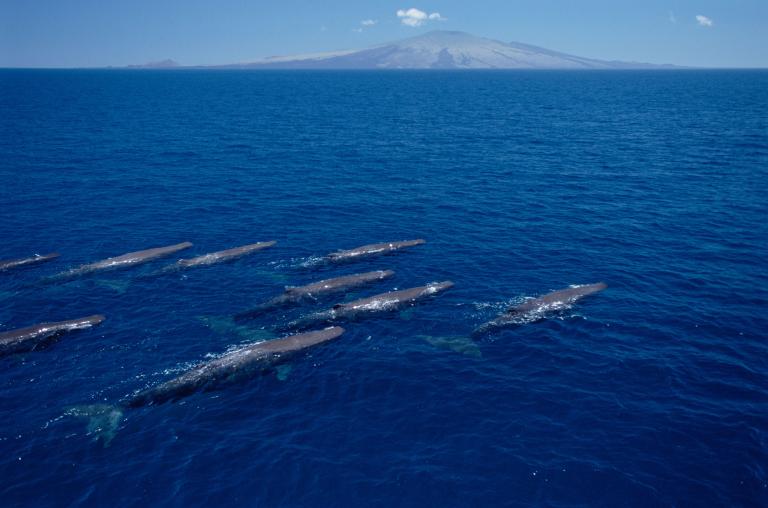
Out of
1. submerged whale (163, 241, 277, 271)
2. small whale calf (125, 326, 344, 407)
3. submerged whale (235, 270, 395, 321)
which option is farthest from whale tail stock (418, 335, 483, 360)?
submerged whale (163, 241, 277, 271)

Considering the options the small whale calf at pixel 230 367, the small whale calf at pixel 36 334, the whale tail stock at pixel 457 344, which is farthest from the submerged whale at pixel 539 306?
the small whale calf at pixel 36 334

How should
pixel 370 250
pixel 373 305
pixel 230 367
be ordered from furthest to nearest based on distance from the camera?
pixel 370 250 < pixel 373 305 < pixel 230 367

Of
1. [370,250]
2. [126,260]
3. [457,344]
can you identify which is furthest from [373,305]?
[126,260]

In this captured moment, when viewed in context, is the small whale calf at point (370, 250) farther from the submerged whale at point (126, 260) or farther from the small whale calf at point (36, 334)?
the small whale calf at point (36, 334)

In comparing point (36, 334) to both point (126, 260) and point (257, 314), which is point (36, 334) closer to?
point (126, 260)

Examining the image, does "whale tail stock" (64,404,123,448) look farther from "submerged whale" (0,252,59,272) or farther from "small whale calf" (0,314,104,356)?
"submerged whale" (0,252,59,272)

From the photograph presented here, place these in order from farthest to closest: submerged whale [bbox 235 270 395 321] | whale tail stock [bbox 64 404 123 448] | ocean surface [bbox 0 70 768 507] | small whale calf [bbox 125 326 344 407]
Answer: submerged whale [bbox 235 270 395 321] < small whale calf [bbox 125 326 344 407] < whale tail stock [bbox 64 404 123 448] < ocean surface [bbox 0 70 768 507]
